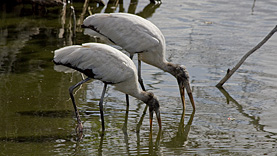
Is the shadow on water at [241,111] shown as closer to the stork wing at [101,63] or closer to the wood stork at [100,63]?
the wood stork at [100,63]

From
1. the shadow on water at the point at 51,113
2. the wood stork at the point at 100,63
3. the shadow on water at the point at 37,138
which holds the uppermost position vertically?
the wood stork at the point at 100,63

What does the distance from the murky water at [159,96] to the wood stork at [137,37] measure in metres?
0.53

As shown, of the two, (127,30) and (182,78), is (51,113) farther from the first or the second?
(182,78)

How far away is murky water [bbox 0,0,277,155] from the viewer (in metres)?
7.10

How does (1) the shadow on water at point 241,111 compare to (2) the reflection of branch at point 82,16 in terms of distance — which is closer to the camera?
(1) the shadow on water at point 241,111

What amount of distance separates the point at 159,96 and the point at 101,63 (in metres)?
1.93

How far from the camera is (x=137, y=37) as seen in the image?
859 centimetres

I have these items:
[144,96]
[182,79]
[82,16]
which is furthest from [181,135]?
[82,16]

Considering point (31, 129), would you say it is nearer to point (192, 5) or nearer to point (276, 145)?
point (276, 145)

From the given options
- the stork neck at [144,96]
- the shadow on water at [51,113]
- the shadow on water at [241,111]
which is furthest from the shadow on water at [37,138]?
the shadow on water at [241,111]

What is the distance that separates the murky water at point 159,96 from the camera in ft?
23.3

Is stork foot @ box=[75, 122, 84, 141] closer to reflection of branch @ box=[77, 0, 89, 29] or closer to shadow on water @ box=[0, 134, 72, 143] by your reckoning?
shadow on water @ box=[0, 134, 72, 143]

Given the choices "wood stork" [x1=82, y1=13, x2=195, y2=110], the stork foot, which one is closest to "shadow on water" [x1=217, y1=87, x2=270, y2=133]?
"wood stork" [x1=82, y1=13, x2=195, y2=110]

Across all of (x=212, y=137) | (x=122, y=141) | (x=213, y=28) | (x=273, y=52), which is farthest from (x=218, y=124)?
(x=213, y=28)
